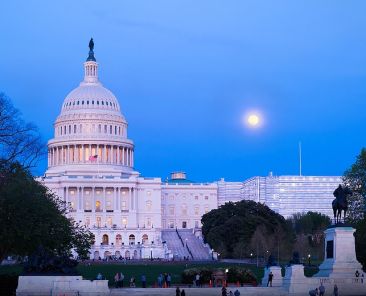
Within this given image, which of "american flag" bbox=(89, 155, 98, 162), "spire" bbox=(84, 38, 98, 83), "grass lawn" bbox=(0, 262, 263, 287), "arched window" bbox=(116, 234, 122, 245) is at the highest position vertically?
"spire" bbox=(84, 38, 98, 83)

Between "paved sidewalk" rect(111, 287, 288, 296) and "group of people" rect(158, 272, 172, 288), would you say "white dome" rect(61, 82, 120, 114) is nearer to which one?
"group of people" rect(158, 272, 172, 288)

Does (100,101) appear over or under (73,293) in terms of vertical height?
over

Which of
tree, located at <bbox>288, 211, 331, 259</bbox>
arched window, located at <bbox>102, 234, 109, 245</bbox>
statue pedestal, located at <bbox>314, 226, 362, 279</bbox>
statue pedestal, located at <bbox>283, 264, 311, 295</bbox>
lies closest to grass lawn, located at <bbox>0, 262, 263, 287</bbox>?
statue pedestal, located at <bbox>283, 264, 311, 295</bbox>

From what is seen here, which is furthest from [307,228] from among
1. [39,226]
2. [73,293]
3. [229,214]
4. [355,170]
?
[73,293]

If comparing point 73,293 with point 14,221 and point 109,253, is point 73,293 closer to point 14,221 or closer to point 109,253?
point 14,221

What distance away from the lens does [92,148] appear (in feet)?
563

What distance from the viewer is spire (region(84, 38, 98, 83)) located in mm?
179250

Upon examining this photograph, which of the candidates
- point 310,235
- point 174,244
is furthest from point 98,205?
point 310,235

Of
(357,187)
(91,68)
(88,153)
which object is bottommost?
(357,187)

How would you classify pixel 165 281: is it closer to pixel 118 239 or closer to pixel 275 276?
pixel 275 276

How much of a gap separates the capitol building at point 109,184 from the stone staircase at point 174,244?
8.1 inches

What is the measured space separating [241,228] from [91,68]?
7132 centimetres

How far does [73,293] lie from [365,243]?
25.8 m

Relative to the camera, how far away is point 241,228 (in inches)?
4663
